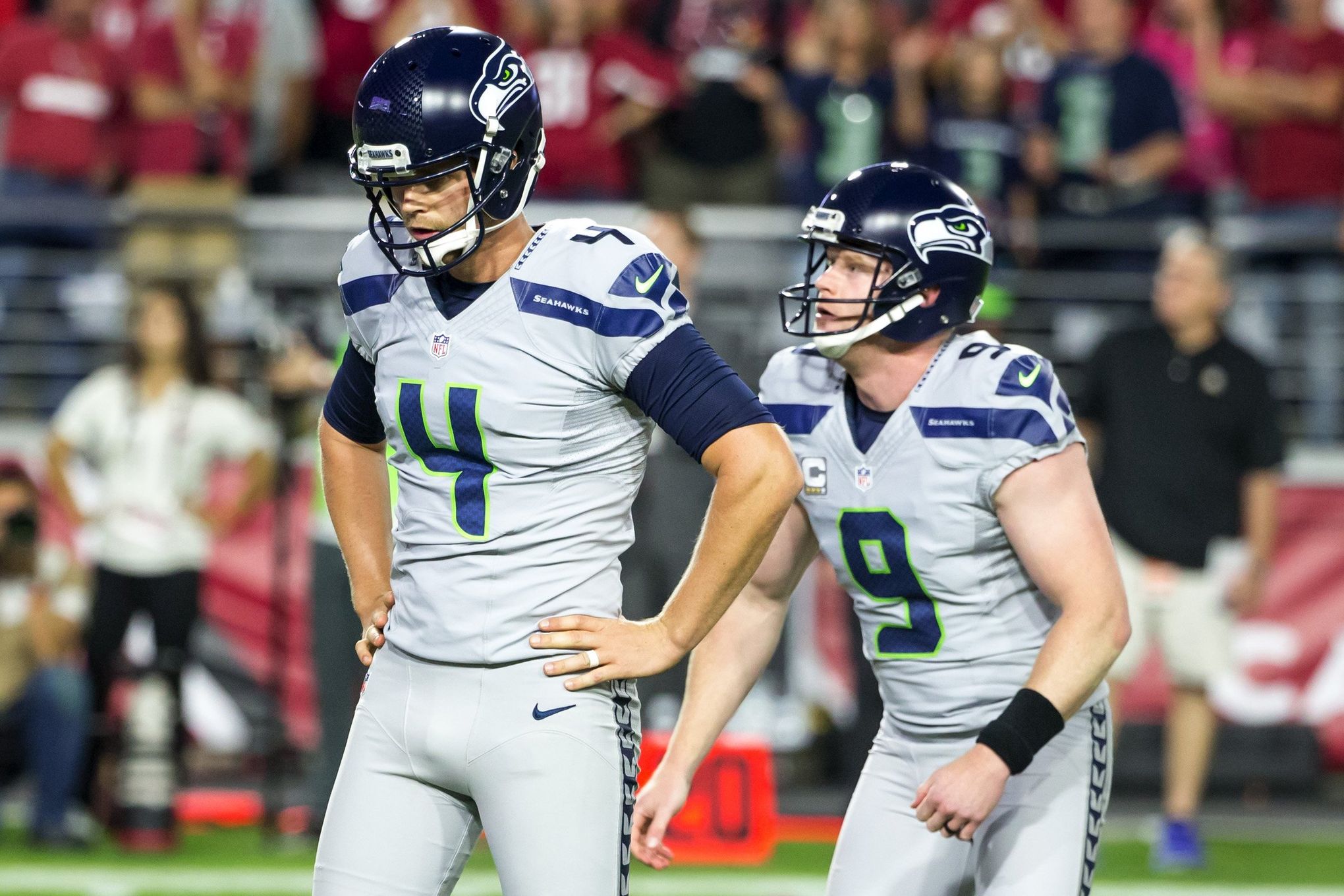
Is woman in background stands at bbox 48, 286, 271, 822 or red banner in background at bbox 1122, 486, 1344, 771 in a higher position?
woman in background stands at bbox 48, 286, 271, 822

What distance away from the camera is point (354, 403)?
3.38 meters

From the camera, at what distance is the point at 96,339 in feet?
29.5

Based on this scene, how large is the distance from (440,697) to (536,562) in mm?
268

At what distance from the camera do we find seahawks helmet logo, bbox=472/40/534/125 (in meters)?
2.96

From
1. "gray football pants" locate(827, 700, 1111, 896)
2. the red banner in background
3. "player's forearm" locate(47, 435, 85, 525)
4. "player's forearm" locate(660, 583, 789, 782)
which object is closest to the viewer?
"gray football pants" locate(827, 700, 1111, 896)

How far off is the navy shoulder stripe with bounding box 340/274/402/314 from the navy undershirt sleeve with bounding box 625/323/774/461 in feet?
1.57

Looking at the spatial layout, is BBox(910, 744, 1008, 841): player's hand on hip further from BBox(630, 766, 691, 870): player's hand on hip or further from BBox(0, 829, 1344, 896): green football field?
BBox(0, 829, 1344, 896): green football field

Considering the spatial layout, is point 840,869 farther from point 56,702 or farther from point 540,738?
point 56,702

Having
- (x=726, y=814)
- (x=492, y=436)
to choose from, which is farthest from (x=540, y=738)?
(x=726, y=814)

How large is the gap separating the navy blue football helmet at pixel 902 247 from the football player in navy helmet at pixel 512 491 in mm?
625

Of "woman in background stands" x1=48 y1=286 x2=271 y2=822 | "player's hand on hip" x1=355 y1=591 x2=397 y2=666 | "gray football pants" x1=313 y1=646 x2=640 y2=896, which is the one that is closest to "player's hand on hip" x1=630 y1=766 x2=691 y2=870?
"gray football pants" x1=313 y1=646 x2=640 y2=896

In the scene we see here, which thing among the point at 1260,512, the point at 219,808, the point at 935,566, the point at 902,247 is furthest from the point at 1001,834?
the point at 219,808

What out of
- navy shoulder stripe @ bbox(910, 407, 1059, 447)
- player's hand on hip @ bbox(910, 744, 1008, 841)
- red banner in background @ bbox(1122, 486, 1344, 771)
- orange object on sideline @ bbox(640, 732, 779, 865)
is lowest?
red banner in background @ bbox(1122, 486, 1344, 771)

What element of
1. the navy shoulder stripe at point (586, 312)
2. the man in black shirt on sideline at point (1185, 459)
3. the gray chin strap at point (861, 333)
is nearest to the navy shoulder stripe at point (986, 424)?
→ the gray chin strap at point (861, 333)
